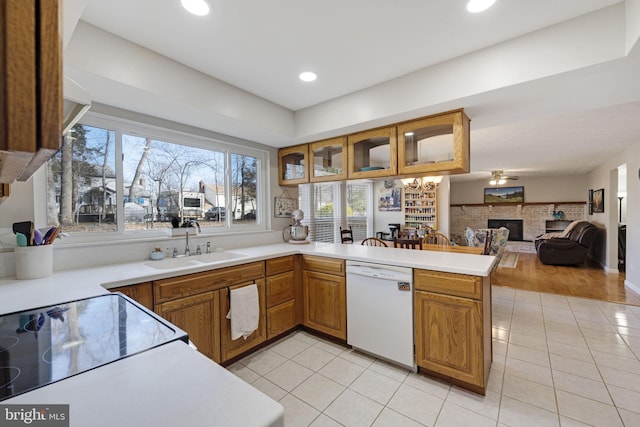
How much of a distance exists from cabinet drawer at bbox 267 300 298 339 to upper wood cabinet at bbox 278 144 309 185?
142cm

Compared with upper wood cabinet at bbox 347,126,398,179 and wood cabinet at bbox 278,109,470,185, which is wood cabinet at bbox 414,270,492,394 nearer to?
wood cabinet at bbox 278,109,470,185

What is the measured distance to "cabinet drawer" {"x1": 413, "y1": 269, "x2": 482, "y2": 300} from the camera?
1818 mm

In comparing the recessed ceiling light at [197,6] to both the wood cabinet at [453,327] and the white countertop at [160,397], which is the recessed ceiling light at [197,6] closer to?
the white countertop at [160,397]

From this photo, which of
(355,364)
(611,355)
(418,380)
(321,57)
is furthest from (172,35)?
(611,355)

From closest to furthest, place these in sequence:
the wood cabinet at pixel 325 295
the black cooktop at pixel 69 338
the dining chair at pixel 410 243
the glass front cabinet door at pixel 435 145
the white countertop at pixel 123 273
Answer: the black cooktop at pixel 69 338 → the white countertop at pixel 123 273 → the glass front cabinet door at pixel 435 145 → the wood cabinet at pixel 325 295 → the dining chair at pixel 410 243

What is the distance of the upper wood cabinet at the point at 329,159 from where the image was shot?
2.90 m

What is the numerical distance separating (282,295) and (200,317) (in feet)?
2.62

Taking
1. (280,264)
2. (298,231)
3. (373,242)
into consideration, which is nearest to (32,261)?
(280,264)

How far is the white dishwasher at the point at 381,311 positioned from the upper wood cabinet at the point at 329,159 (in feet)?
3.42

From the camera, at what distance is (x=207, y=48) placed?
6.16ft

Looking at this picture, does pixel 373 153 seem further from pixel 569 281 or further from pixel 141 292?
pixel 569 281

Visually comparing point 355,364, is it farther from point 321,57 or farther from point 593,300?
point 593,300

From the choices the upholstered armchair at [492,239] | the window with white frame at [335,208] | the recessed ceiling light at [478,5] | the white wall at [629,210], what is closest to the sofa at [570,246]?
the white wall at [629,210]

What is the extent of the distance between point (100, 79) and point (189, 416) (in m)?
2.04
